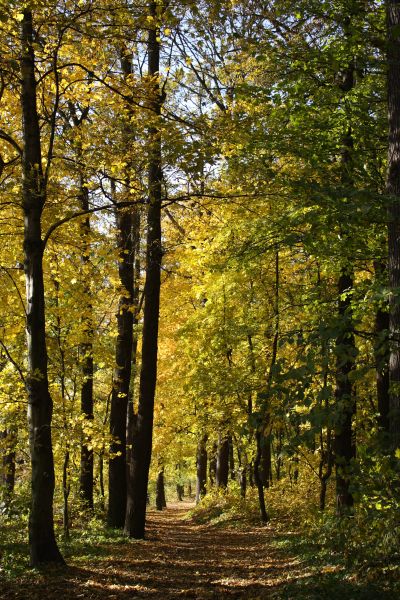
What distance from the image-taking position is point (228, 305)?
1577 centimetres

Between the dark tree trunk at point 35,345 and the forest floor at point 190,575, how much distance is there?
57cm

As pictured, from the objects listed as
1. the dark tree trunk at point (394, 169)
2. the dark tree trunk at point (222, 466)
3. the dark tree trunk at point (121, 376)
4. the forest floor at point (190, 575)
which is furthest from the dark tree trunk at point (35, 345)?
the dark tree trunk at point (222, 466)

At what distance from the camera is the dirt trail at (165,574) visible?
6676 millimetres

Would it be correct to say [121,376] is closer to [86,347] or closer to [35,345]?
[86,347]

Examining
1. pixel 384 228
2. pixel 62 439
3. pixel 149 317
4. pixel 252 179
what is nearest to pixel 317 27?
pixel 252 179

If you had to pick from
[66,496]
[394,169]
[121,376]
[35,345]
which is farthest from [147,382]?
[394,169]

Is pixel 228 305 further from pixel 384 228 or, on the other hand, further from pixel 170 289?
pixel 384 228

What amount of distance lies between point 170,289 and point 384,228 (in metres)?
12.3

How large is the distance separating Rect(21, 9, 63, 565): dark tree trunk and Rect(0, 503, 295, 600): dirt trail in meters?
0.63

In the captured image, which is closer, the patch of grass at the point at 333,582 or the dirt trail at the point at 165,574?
the patch of grass at the point at 333,582

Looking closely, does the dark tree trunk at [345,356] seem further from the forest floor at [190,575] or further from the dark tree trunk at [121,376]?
the dark tree trunk at [121,376]

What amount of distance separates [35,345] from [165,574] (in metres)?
4.37

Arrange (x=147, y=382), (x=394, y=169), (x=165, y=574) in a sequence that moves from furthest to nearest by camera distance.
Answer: (x=147, y=382)
(x=165, y=574)
(x=394, y=169)

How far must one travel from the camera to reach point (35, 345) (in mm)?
7762
